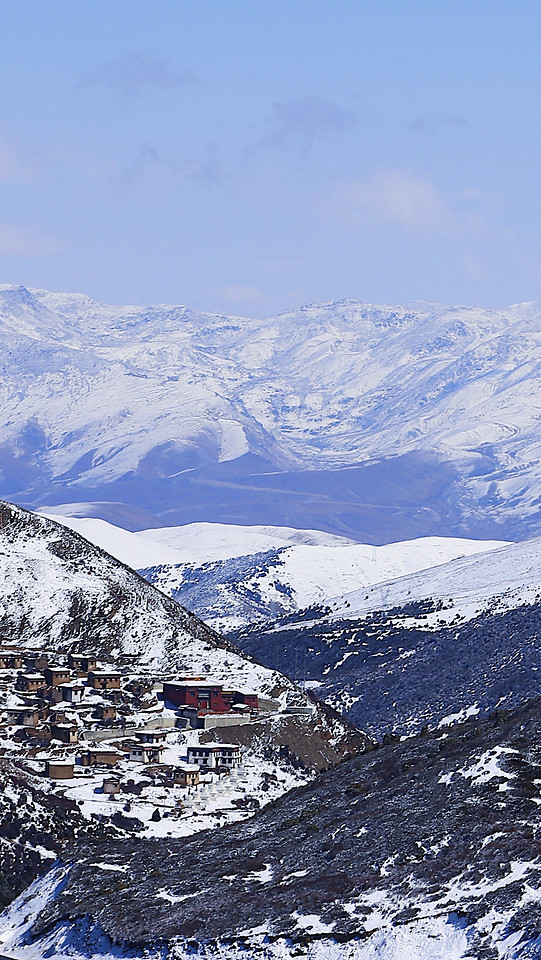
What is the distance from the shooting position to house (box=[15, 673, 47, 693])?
336 feet

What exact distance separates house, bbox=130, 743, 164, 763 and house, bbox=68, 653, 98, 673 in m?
13.1

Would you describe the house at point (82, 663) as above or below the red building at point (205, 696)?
above

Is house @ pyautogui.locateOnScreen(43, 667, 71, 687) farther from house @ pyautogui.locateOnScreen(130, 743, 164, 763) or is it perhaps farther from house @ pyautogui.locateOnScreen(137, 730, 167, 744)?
house @ pyautogui.locateOnScreen(130, 743, 164, 763)

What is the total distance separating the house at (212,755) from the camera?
9469 centimetres

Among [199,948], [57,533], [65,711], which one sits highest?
[57,533]

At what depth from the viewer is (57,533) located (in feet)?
412

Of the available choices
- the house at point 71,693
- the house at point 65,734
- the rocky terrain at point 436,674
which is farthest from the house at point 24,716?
the rocky terrain at point 436,674

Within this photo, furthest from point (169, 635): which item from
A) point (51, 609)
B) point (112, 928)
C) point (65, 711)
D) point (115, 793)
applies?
point (112, 928)

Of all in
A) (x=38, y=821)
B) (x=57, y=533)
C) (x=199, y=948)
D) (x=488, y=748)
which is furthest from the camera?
(x=57, y=533)

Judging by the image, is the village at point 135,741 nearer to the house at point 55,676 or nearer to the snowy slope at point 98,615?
the house at point 55,676

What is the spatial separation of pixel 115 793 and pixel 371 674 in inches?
3988

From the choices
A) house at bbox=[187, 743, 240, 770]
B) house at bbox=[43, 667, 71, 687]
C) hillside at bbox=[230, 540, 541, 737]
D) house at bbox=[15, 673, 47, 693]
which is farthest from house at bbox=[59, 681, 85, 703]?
hillside at bbox=[230, 540, 541, 737]

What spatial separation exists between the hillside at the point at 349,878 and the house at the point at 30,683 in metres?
27.3

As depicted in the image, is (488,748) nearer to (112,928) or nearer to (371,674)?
(112,928)
